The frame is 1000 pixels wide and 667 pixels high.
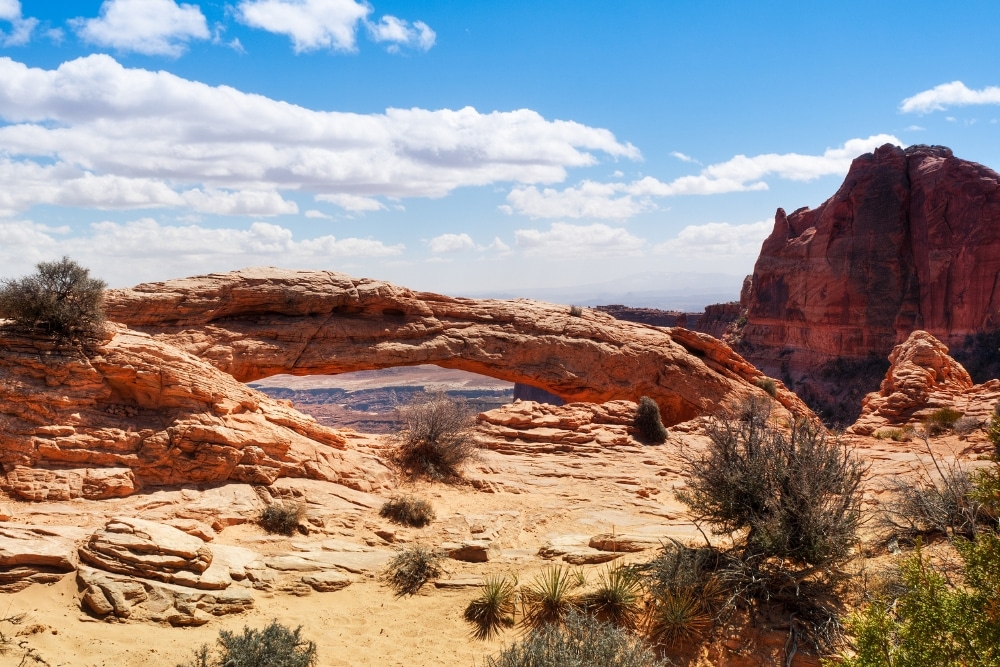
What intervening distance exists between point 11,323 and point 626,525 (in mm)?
11184

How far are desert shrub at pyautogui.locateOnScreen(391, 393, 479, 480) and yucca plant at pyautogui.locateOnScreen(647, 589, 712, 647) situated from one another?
7575mm

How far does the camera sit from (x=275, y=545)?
9.90 m

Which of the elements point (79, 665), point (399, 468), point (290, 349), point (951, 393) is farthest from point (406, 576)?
point (951, 393)

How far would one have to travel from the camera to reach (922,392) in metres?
21.5

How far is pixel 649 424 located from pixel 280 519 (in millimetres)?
11327

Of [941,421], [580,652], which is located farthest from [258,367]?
[941,421]

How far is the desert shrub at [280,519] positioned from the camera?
1045 centimetres

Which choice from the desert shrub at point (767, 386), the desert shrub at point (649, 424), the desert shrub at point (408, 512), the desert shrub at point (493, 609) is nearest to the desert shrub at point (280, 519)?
the desert shrub at point (408, 512)

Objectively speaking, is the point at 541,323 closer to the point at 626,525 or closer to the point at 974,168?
the point at 626,525

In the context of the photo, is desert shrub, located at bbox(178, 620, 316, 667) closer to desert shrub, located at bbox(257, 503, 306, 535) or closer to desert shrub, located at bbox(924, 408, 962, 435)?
desert shrub, located at bbox(257, 503, 306, 535)

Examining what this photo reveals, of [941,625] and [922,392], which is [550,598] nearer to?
[941,625]

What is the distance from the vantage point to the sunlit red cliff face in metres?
48.2

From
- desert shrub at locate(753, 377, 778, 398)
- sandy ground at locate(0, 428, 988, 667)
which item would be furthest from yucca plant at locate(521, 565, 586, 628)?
desert shrub at locate(753, 377, 778, 398)

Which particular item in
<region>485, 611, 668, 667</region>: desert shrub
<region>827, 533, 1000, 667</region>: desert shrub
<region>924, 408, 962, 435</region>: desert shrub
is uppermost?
<region>827, 533, 1000, 667</region>: desert shrub
